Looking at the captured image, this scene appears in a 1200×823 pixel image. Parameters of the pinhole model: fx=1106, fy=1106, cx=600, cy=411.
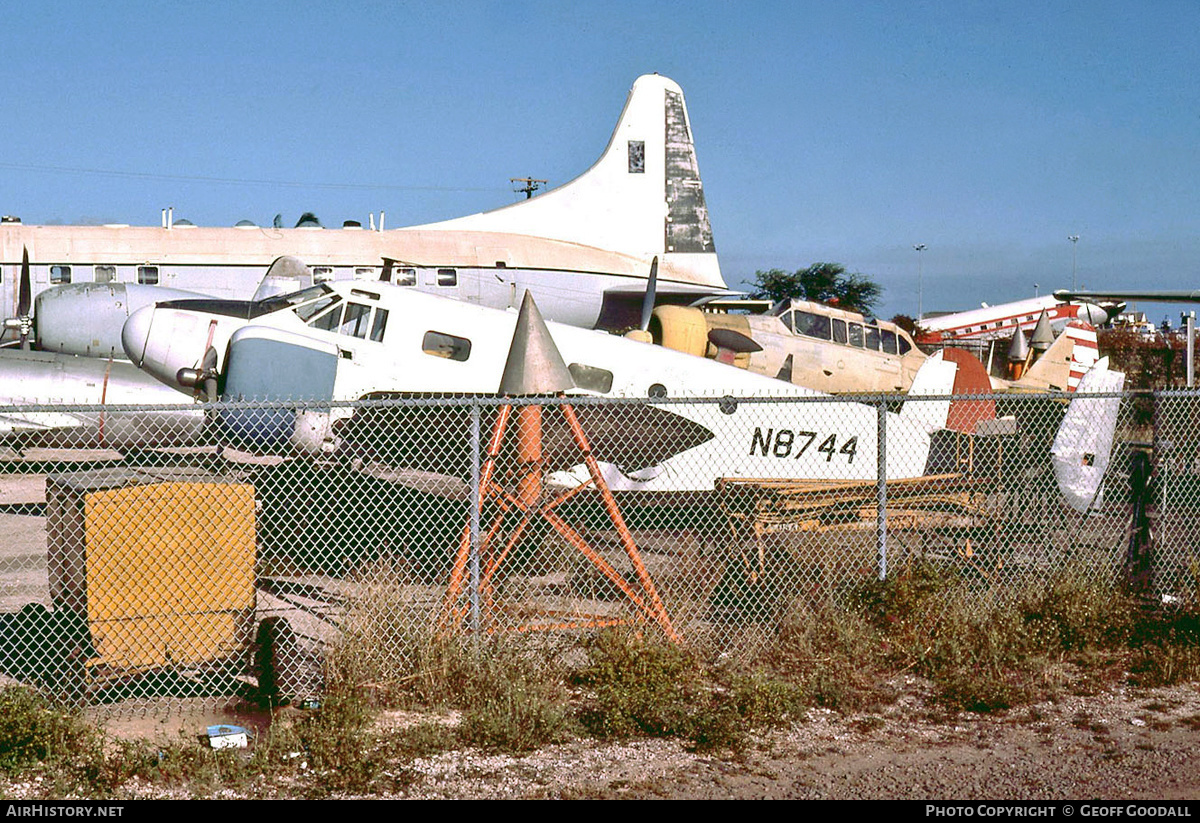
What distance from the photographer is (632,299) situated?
28.8m

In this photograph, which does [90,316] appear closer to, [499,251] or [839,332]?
[499,251]

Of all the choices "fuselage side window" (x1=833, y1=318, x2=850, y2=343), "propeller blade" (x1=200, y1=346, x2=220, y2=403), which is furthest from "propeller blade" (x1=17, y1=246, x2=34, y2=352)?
"fuselage side window" (x1=833, y1=318, x2=850, y2=343)

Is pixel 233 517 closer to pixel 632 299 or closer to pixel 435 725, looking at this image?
pixel 435 725

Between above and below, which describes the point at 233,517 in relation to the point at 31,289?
below

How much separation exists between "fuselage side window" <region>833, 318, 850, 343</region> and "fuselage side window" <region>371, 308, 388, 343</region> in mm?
8915

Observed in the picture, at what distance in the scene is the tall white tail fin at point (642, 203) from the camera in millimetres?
30375

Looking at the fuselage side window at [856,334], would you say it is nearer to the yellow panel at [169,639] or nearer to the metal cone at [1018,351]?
the metal cone at [1018,351]

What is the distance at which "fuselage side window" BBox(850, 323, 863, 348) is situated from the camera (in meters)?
18.4

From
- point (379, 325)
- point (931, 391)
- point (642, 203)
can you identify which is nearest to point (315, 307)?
point (379, 325)

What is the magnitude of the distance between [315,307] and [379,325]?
97 cm

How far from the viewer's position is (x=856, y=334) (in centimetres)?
1838

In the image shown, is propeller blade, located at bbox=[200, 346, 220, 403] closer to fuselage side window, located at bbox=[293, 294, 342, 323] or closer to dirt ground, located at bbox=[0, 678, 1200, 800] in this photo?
fuselage side window, located at bbox=[293, 294, 342, 323]

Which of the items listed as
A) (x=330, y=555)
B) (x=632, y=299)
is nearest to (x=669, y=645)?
(x=330, y=555)

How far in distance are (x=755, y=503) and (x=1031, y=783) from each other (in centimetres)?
376
